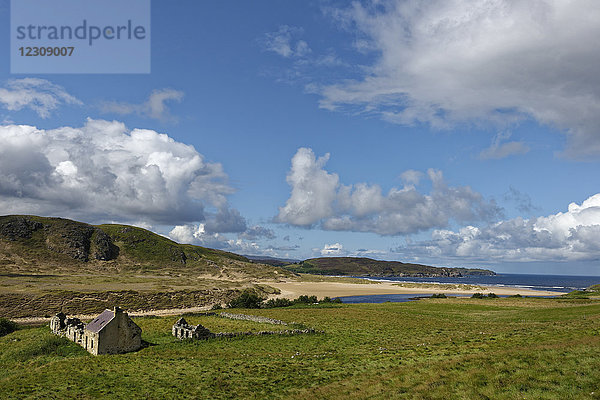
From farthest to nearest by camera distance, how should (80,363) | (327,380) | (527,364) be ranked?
(80,363), (327,380), (527,364)

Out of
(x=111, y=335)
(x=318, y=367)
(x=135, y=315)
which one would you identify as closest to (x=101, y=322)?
(x=111, y=335)

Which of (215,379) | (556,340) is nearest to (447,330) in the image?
(556,340)

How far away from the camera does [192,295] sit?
115 meters

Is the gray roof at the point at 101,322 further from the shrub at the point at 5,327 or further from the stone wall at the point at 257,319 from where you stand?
the stone wall at the point at 257,319

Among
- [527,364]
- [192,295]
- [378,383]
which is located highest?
[527,364]

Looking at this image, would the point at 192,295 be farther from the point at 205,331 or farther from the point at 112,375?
the point at 112,375

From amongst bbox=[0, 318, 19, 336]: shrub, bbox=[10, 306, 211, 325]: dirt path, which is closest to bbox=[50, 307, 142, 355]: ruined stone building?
bbox=[0, 318, 19, 336]: shrub

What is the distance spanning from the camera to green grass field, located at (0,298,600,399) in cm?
2181

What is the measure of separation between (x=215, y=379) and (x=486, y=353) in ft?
69.3

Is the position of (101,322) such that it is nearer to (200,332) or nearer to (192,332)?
(192,332)

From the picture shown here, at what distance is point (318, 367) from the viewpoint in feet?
104

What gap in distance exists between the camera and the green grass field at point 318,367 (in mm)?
21812

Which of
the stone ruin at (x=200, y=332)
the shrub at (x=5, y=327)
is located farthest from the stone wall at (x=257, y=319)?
the shrub at (x=5, y=327)

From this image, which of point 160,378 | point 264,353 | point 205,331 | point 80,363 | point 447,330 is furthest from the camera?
point 447,330
